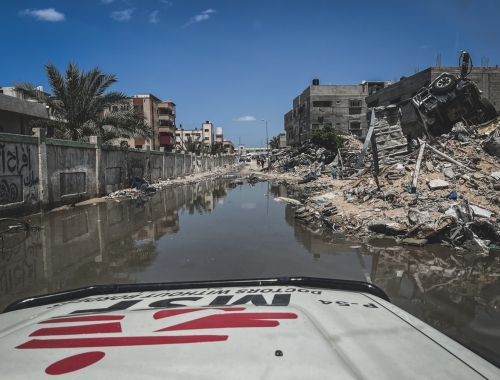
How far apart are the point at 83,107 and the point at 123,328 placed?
53.3ft

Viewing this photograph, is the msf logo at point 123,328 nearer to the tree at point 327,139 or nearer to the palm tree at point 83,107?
the palm tree at point 83,107

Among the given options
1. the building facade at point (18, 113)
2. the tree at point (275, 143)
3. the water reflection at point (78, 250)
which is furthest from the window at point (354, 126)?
the water reflection at point (78, 250)

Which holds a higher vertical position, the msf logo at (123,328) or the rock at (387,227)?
the msf logo at (123,328)

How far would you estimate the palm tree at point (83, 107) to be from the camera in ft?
48.5

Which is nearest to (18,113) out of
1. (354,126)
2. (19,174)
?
(19,174)

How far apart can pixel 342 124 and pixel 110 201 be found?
46.0 m

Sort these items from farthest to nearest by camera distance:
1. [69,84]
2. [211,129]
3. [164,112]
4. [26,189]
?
[211,129] < [164,112] < [69,84] < [26,189]

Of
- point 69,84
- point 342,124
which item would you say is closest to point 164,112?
point 342,124

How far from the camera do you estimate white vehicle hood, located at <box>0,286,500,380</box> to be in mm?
1095

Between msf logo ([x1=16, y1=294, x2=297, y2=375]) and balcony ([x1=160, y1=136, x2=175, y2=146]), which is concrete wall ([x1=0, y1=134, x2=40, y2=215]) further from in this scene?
balcony ([x1=160, y1=136, x2=175, y2=146])

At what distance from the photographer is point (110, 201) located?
48.8 ft

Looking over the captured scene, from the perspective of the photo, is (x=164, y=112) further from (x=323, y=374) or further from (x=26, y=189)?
(x=323, y=374)

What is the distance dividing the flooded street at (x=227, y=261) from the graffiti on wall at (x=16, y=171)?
1.22 meters

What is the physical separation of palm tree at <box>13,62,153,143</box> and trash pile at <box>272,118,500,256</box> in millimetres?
11416
